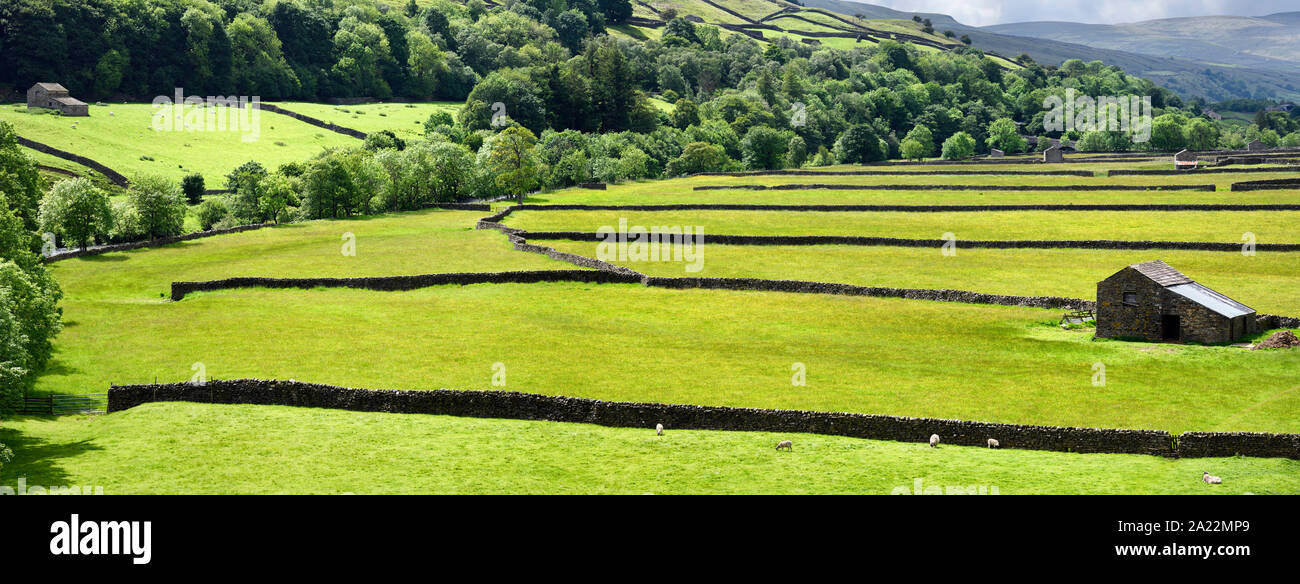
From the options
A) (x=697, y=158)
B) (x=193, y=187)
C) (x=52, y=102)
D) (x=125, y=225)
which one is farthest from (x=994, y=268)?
(x=52, y=102)

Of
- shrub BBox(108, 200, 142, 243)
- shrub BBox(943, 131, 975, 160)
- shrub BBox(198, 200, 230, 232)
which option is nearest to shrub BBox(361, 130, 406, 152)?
shrub BBox(198, 200, 230, 232)

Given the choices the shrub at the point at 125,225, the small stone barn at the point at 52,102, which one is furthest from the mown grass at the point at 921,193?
the small stone barn at the point at 52,102

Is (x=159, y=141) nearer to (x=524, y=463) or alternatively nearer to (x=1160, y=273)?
(x=524, y=463)

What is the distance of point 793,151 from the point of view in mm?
165875

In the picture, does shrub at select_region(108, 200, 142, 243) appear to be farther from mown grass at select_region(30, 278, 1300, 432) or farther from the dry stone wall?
the dry stone wall

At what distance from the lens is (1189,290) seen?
150ft

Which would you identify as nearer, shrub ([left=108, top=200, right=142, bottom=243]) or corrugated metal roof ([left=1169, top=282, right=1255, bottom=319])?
corrugated metal roof ([left=1169, top=282, right=1255, bottom=319])

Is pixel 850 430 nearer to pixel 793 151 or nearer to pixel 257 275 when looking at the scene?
pixel 257 275

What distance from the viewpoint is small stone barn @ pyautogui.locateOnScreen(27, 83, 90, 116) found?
123375 millimetres

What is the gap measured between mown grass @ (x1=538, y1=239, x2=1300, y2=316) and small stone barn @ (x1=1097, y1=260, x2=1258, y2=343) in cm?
702

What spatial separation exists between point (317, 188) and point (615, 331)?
6176 cm

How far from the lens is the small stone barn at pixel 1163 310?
44.1 metres

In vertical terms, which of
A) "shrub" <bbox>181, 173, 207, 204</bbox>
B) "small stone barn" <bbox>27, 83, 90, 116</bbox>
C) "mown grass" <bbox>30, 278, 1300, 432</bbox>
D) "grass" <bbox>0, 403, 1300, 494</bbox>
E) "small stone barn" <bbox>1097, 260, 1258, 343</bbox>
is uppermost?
"small stone barn" <bbox>27, 83, 90, 116</bbox>
